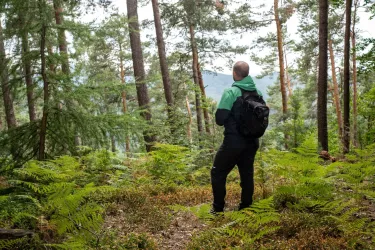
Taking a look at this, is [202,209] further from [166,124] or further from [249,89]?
[166,124]

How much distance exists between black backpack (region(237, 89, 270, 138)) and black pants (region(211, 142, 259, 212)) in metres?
0.32

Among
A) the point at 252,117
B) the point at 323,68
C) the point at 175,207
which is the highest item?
the point at 323,68

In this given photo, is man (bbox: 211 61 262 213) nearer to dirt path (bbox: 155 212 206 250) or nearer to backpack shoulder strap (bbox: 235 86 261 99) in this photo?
backpack shoulder strap (bbox: 235 86 261 99)

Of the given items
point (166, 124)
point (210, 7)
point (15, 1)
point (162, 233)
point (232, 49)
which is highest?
point (210, 7)

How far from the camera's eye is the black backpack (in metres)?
4.92

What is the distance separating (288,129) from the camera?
11039 millimetres

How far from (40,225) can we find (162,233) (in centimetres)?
180

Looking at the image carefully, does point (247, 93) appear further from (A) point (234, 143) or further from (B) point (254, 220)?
(B) point (254, 220)

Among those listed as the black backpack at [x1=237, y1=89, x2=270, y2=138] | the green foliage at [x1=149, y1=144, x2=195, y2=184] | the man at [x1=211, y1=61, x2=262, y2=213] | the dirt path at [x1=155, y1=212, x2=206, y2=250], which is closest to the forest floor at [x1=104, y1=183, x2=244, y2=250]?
the dirt path at [x1=155, y1=212, x2=206, y2=250]

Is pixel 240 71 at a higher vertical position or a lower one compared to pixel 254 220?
higher

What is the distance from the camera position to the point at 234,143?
5.09 metres

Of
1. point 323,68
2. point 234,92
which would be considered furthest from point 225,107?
point 323,68

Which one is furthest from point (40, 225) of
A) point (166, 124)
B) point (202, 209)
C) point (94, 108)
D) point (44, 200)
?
point (166, 124)

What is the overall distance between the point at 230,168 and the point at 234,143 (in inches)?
19.7
